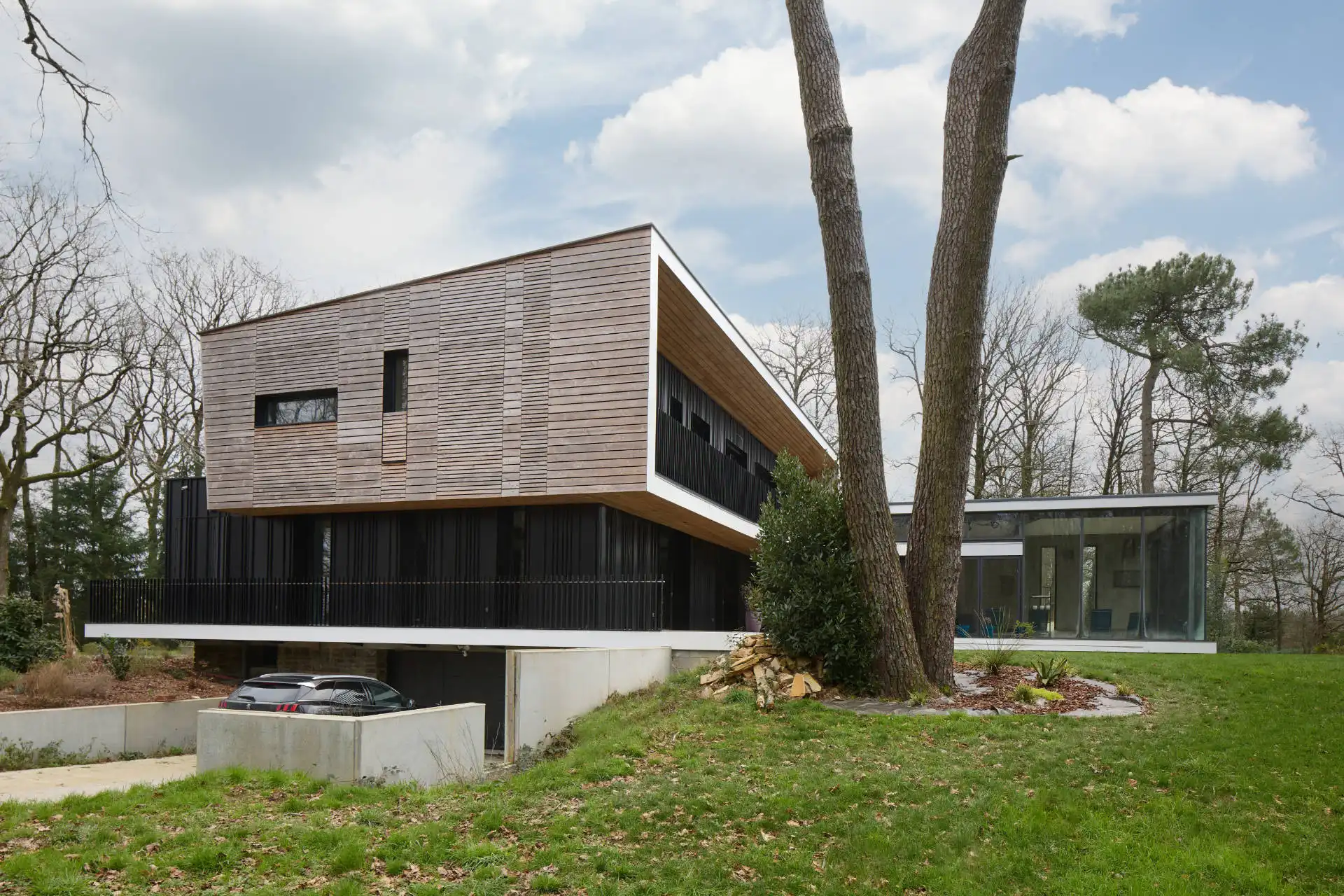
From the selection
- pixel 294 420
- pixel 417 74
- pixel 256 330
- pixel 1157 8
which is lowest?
pixel 294 420

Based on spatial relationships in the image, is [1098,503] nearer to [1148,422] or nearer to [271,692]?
[1148,422]

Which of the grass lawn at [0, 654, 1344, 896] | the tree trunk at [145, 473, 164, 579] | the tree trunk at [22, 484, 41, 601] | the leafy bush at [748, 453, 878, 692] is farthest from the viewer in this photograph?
the tree trunk at [145, 473, 164, 579]

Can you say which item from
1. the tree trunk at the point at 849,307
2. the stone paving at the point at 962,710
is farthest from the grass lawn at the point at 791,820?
the tree trunk at the point at 849,307

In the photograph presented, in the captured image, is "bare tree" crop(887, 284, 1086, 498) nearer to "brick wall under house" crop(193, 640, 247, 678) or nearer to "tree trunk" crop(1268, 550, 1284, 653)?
"tree trunk" crop(1268, 550, 1284, 653)

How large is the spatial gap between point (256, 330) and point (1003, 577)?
1762 centimetres

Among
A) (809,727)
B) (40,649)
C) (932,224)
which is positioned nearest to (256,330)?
(40,649)

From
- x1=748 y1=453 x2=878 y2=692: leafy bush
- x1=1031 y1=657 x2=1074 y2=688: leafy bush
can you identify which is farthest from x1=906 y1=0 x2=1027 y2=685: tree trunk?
x1=1031 y1=657 x2=1074 y2=688: leafy bush

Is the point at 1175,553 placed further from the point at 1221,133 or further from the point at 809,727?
the point at 809,727

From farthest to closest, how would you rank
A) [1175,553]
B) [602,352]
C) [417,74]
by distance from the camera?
1. [1175,553]
2. [602,352]
3. [417,74]

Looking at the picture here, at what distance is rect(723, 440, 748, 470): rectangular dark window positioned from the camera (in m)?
23.9

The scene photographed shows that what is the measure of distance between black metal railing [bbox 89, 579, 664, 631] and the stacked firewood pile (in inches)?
135

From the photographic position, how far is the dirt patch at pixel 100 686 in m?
16.0

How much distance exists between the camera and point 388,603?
17.9 metres

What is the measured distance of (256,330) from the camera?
763 inches
